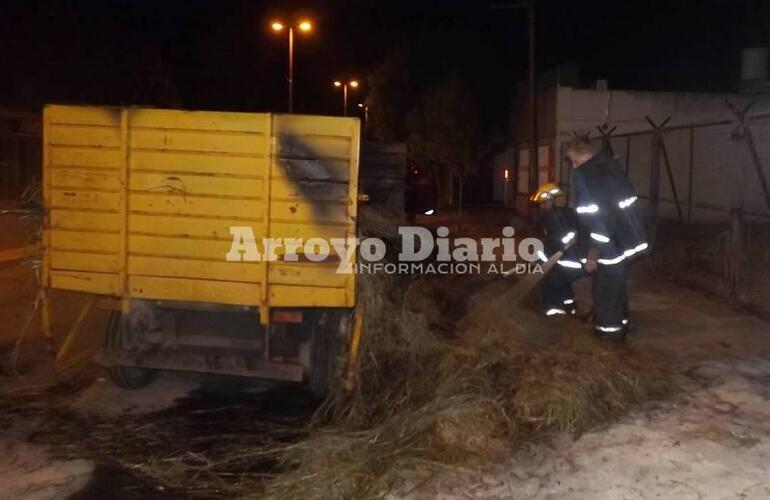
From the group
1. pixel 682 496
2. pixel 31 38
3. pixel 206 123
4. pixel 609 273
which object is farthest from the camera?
pixel 31 38

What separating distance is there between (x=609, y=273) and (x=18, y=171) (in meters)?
20.1

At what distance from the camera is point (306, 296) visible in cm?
651

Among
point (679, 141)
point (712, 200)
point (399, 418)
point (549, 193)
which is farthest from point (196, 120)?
point (712, 200)

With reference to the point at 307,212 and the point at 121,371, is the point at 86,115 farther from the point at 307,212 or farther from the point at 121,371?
the point at 121,371

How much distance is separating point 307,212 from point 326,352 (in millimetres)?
1146

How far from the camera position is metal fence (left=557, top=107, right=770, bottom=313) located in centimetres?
→ 1030

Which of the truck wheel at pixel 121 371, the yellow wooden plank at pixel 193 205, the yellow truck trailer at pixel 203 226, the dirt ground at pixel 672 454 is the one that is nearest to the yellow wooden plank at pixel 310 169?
the yellow truck trailer at pixel 203 226

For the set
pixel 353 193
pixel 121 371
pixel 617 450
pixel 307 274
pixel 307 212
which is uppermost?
pixel 353 193

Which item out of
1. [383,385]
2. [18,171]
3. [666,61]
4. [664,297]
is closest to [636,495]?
[383,385]

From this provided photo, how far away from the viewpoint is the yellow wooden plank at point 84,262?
22.0 ft

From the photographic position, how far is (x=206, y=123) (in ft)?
21.5

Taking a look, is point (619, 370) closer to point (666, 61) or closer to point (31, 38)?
point (31, 38)

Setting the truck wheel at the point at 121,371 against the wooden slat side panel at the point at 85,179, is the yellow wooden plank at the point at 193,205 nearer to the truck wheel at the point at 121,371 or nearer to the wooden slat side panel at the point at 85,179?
the wooden slat side panel at the point at 85,179

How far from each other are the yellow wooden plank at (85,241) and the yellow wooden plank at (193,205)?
0.92ft
